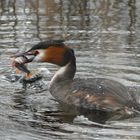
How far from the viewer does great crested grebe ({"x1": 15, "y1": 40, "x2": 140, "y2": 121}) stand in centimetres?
798

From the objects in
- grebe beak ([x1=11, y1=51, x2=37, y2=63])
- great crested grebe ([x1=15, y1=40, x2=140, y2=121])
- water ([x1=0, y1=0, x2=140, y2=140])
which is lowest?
water ([x1=0, y1=0, x2=140, y2=140])

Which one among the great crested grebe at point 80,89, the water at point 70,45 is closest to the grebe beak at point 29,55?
the great crested grebe at point 80,89

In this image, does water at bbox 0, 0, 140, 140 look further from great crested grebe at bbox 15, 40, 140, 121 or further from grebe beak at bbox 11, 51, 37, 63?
grebe beak at bbox 11, 51, 37, 63

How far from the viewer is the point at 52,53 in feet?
29.1

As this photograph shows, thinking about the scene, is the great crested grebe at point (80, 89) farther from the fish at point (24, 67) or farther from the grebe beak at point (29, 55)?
the fish at point (24, 67)

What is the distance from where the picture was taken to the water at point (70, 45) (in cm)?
734

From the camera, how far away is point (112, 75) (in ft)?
31.5

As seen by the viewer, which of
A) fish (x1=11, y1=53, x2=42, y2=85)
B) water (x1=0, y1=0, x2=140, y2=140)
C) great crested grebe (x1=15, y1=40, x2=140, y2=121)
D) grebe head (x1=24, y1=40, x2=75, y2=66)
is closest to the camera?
water (x1=0, y1=0, x2=140, y2=140)

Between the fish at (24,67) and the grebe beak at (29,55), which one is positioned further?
the fish at (24,67)

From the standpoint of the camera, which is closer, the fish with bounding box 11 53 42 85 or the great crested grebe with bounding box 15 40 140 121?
the great crested grebe with bounding box 15 40 140 121

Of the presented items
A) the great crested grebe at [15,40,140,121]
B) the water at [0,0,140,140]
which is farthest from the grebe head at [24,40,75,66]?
the water at [0,0,140,140]

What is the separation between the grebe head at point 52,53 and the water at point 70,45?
466 millimetres

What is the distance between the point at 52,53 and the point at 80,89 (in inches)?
30.7

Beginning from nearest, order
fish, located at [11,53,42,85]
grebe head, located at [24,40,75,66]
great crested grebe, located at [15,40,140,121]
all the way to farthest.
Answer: great crested grebe, located at [15,40,140,121] → grebe head, located at [24,40,75,66] → fish, located at [11,53,42,85]
